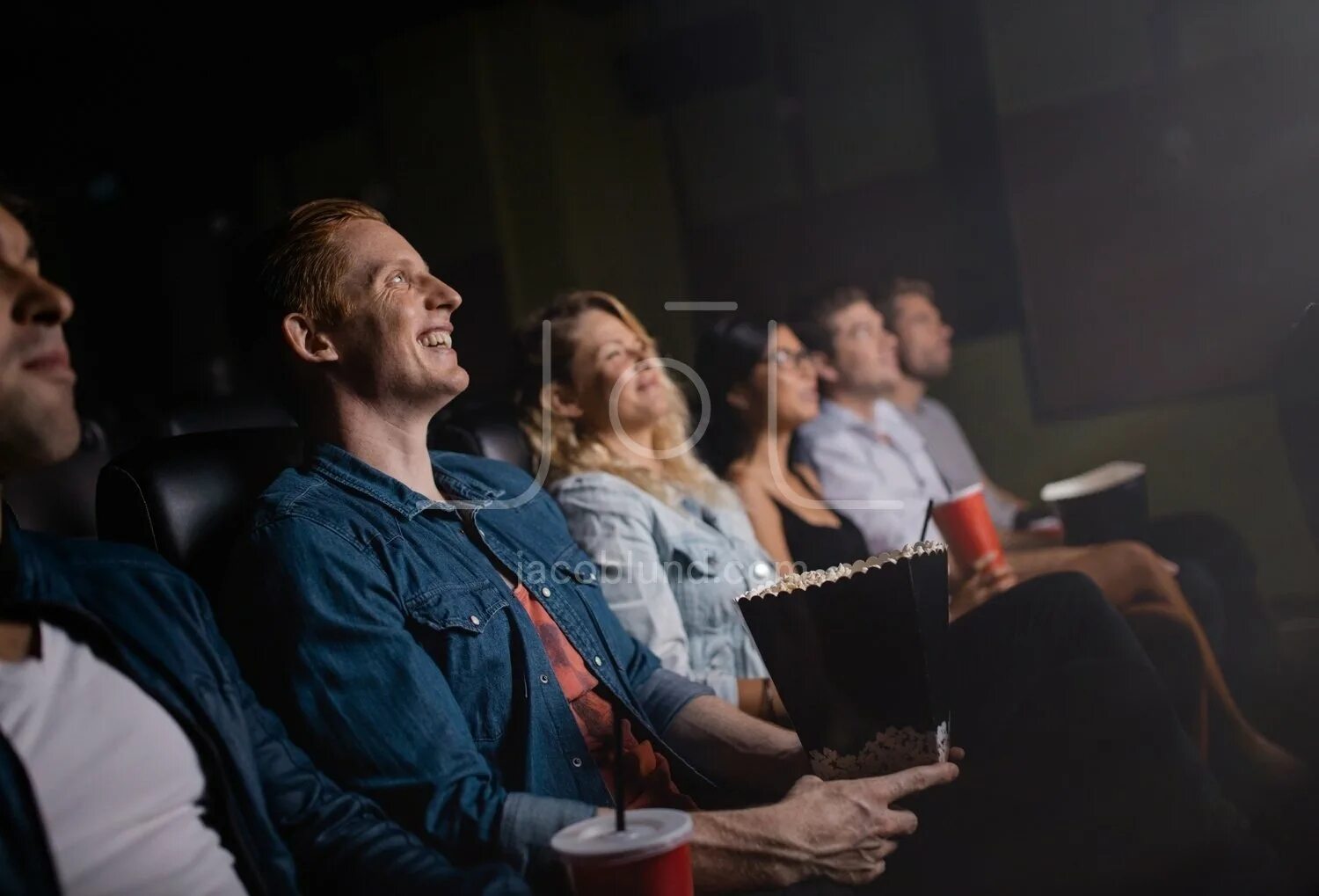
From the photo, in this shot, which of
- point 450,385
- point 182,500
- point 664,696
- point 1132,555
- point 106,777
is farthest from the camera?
point 1132,555

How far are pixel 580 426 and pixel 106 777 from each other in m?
0.96

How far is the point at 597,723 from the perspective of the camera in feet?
4.64

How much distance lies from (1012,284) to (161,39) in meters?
1.46

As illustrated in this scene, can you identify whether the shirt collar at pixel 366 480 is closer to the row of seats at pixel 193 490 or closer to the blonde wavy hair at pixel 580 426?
the row of seats at pixel 193 490

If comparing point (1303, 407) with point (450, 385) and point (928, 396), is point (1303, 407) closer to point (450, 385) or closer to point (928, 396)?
point (928, 396)

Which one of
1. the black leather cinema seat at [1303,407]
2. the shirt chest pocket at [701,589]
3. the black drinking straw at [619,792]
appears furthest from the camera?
the black leather cinema seat at [1303,407]

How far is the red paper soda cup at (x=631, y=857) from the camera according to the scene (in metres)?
1.13

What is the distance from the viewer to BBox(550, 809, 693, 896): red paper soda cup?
113cm

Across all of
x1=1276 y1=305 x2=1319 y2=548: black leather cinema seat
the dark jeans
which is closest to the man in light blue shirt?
the dark jeans

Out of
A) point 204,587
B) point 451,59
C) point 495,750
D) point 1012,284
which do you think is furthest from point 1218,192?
point 204,587

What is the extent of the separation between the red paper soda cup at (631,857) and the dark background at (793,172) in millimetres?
827

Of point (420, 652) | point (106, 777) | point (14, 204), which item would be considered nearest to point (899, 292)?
point (420, 652)

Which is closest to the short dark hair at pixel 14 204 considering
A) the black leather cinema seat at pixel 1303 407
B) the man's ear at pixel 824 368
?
the man's ear at pixel 824 368

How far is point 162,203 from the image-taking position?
1.68 m
